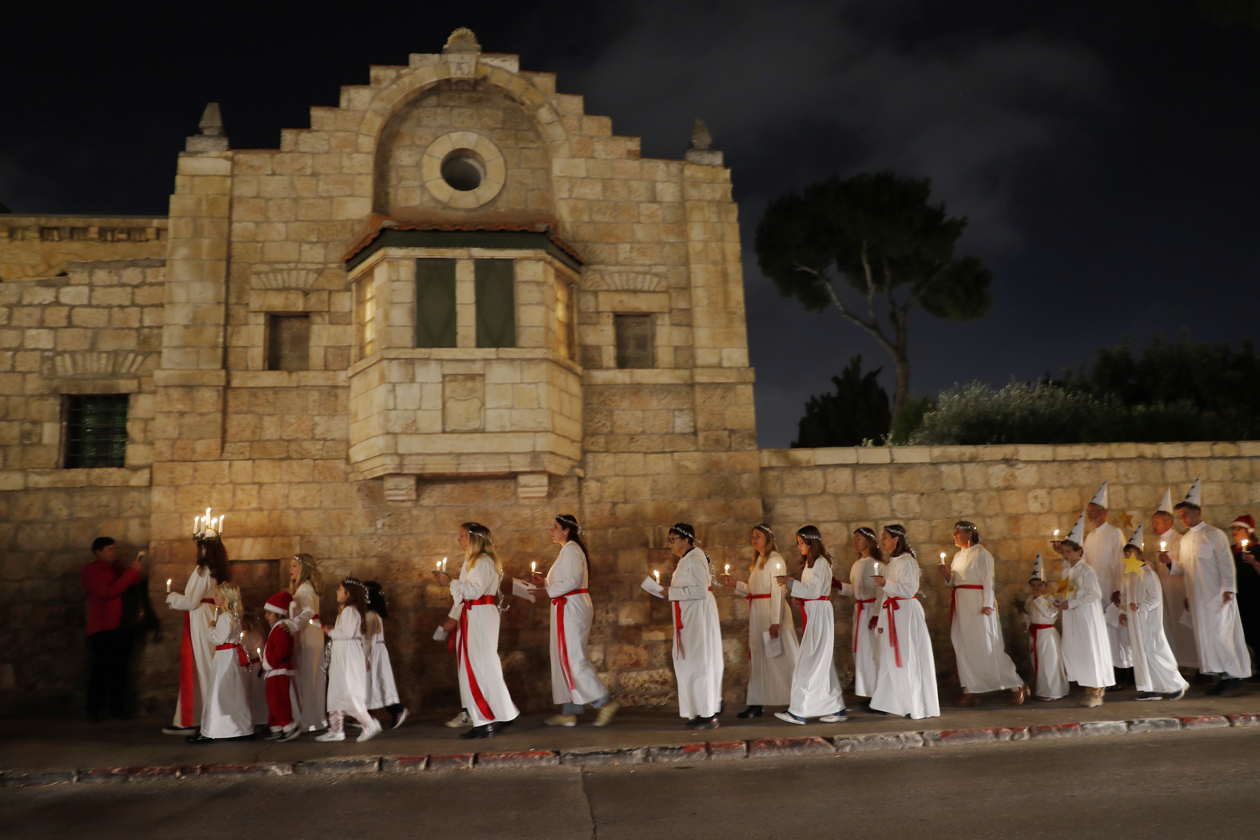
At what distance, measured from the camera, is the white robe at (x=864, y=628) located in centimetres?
891

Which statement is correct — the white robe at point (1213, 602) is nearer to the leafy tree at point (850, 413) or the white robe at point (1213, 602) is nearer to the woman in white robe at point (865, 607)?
the woman in white robe at point (865, 607)

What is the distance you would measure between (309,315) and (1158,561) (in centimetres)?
989

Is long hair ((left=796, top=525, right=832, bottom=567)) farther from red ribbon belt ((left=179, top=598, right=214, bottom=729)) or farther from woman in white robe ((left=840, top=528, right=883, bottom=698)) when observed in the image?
red ribbon belt ((left=179, top=598, right=214, bottom=729))

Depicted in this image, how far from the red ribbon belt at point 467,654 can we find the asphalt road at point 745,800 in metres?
1.17

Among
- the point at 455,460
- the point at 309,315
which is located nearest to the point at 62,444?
the point at 309,315

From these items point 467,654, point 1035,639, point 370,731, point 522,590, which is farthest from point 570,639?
point 1035,639

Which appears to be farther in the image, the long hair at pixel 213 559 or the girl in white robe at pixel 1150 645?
the girl in white robe at pixel 1150 645

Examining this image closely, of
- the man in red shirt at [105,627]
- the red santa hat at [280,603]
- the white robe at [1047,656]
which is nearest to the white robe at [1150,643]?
the white robe at [1047,656]

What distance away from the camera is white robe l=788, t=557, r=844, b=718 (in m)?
8.09

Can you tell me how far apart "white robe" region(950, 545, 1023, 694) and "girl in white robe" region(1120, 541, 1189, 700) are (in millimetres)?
1188

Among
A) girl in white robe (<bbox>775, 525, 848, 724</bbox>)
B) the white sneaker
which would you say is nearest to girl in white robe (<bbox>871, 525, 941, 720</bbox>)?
girl in white robe (<bbox>775, 525, 848, 724</bbox>)

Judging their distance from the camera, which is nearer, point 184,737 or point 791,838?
point 791,838

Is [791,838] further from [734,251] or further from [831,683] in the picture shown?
[734,251]

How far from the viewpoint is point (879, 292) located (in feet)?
76.0
